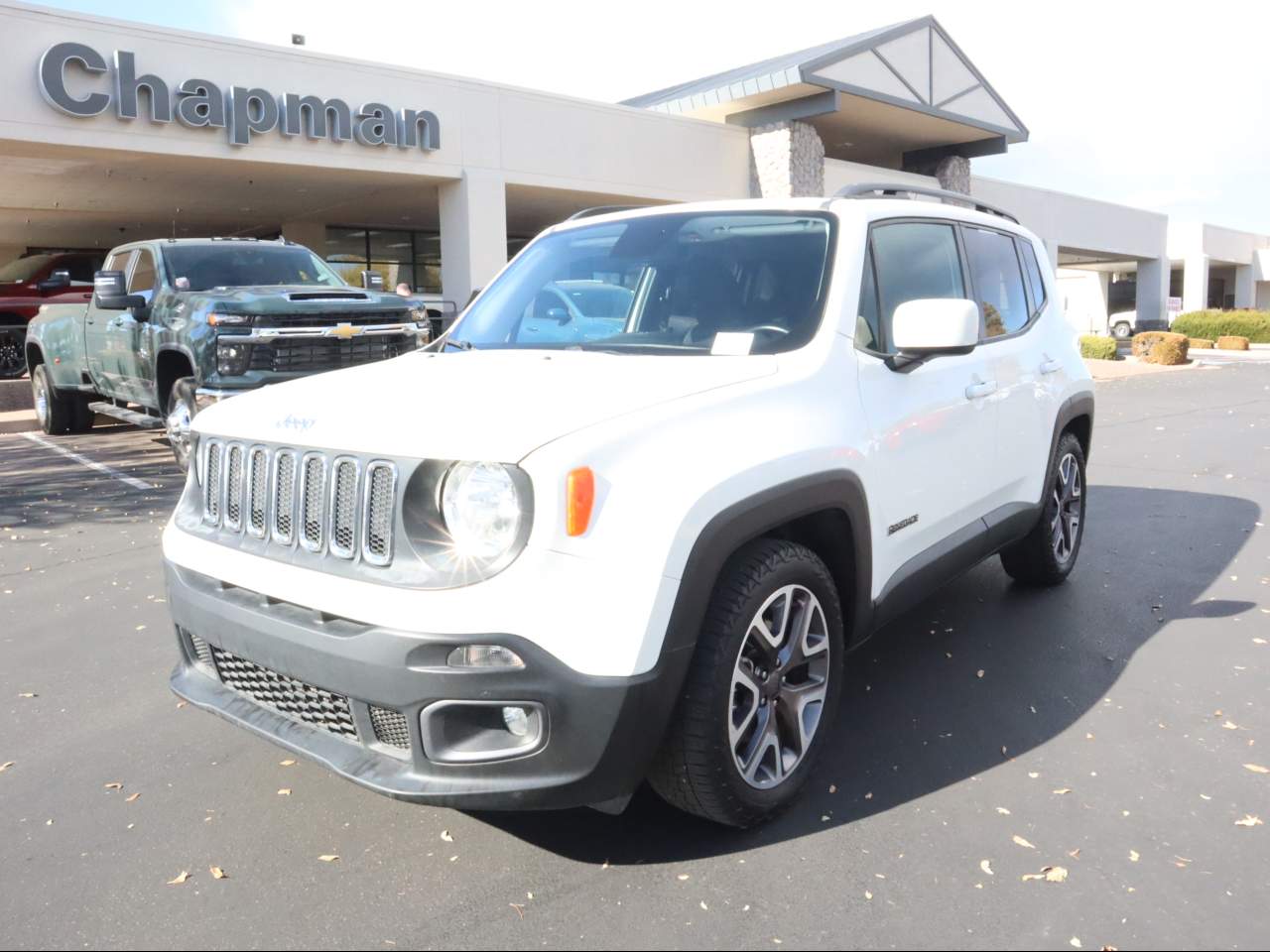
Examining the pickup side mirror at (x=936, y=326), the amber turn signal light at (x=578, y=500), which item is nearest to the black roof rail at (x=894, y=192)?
the pickup side mirror at (x=936, y=326)

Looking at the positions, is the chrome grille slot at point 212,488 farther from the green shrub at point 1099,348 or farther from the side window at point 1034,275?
the green shrub at point 1099,348

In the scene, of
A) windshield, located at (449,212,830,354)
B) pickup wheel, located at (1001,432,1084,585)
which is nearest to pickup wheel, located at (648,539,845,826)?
windshield, located at (449,212,830,354)

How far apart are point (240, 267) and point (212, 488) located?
7.31 m

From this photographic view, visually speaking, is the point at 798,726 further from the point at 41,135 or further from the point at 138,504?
the point at 41,135

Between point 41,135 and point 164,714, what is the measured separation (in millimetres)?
14988

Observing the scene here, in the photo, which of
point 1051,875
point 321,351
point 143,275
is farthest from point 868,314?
point 143,275

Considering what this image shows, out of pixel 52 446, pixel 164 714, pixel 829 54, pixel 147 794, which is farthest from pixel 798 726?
pixel 829 54

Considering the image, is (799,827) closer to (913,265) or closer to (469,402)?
(469,402)

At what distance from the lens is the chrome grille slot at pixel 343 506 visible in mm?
2785

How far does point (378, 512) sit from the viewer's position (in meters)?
2.74

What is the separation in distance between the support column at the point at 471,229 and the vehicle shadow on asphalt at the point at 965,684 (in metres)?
16.0

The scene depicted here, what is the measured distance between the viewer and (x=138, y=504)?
8328mm

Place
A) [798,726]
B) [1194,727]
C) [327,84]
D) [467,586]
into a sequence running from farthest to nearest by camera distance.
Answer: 1. [327,84]
2. [1194,727]
3. [798,726]
4. [467,586]

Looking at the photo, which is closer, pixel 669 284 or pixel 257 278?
pixel 669 284
